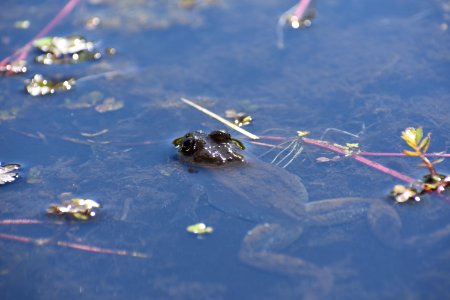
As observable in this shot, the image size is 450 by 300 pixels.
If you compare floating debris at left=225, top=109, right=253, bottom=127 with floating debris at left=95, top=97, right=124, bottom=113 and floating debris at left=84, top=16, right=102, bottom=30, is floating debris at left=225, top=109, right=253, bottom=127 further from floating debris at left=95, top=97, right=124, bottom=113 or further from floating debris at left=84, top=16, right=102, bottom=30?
floating debris at left=84, top=16, right=102, bottom=30

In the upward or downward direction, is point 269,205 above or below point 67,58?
below

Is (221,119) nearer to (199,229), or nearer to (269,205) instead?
(269,205)

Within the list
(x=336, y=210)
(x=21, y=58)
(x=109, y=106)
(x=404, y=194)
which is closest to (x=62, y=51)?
(x=21, y=58)

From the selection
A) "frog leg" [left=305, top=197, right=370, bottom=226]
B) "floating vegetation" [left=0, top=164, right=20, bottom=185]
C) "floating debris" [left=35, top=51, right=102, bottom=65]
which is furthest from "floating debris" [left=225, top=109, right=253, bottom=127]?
"floating vegetation" [left=0, top=164, right=20, bottom=185]

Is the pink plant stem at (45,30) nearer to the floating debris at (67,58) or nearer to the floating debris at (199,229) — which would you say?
the floating debris at (67,58)

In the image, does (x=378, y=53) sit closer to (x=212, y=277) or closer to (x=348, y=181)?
(x=348, y=181)
